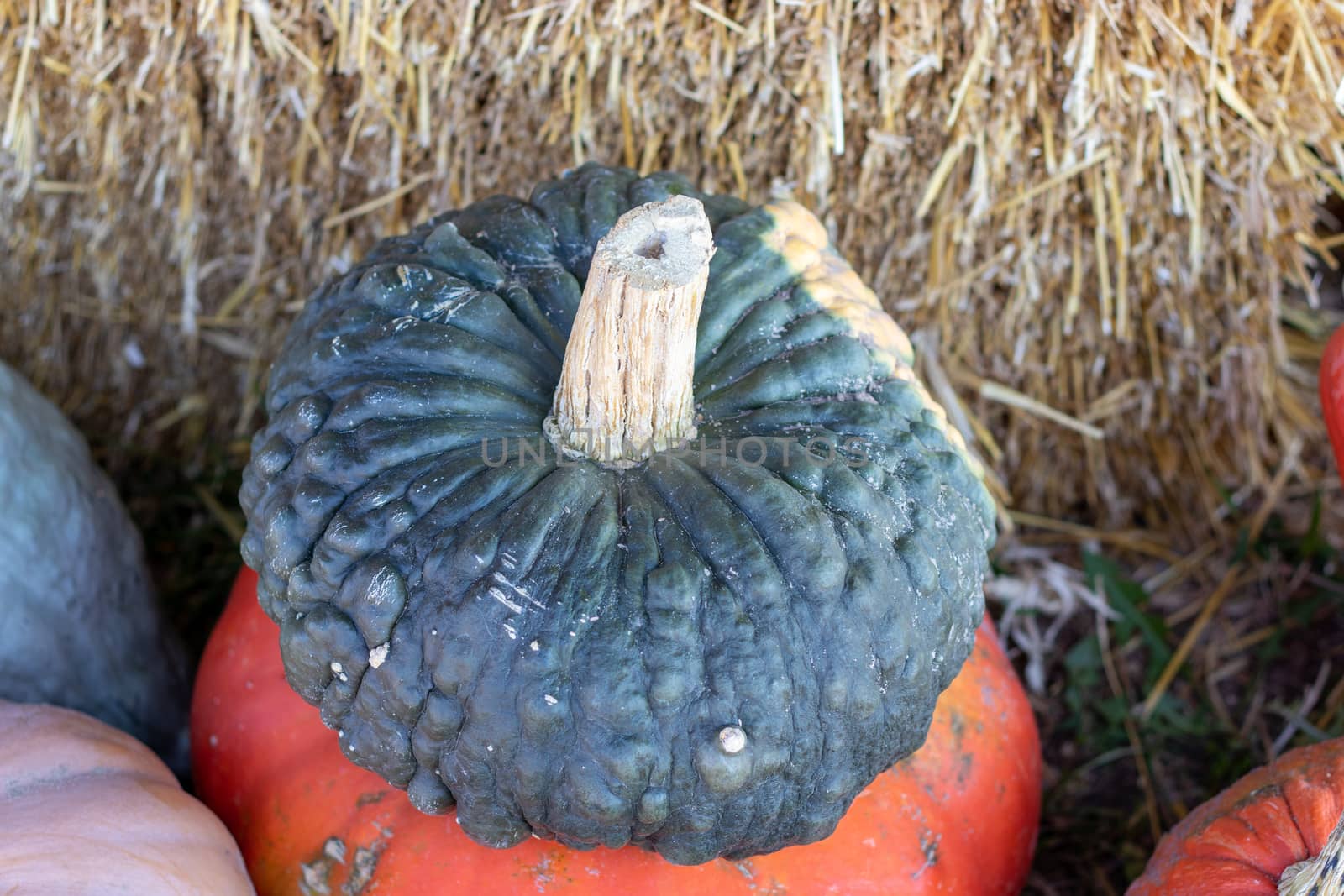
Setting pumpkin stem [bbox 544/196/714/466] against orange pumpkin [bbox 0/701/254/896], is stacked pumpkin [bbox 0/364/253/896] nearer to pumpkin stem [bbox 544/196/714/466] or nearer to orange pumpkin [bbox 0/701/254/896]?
orange pumpkin [bbox 0/701/254/896]

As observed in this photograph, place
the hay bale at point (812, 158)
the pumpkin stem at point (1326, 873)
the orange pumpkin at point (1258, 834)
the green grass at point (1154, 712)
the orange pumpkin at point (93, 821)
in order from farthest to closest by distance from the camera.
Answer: the green grass at point (1154, 712) < the hay bale at point (812, 158) < the orange pumpkin at point (1258, 834) < the orange pumpkin at point (93, 821) < the pumpkin stem at point (1326, 873)

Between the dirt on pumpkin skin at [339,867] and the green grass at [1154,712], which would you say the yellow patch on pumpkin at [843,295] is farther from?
the green grass at [1154,712]

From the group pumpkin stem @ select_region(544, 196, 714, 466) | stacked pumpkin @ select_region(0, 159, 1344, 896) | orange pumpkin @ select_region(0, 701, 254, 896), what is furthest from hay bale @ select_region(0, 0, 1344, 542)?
orange pumpkin @ select_region(0, 701, 254, 896)

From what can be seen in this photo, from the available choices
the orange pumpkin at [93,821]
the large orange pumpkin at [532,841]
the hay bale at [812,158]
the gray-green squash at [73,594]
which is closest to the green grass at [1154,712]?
the hay bale at [812,158]

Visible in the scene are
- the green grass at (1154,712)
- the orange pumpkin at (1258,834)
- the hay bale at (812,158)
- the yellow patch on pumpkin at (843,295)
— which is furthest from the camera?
the green grass at (1154,712)

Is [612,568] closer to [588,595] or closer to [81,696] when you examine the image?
[588,595]

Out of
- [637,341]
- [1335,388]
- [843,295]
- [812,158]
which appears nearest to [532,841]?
[637,341]

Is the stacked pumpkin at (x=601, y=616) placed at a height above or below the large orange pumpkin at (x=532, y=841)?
above

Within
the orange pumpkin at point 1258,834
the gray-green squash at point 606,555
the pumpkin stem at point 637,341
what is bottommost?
the orange pumpkin at point 1258,834
